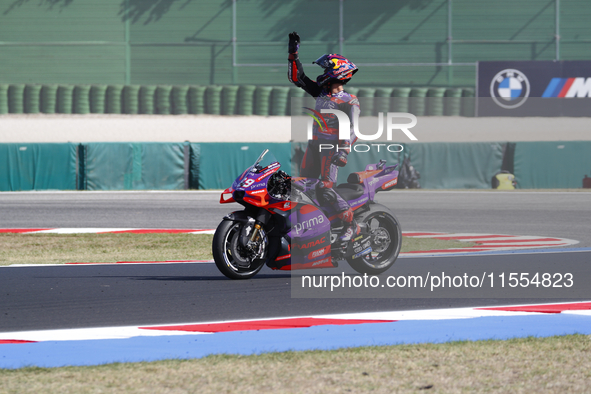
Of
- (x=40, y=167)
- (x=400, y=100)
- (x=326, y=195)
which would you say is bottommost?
(x=326, y=195)

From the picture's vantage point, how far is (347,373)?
14.2 feet

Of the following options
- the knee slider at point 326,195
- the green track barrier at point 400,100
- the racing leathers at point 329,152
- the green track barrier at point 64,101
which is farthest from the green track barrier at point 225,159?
the knee slider at point 326,195

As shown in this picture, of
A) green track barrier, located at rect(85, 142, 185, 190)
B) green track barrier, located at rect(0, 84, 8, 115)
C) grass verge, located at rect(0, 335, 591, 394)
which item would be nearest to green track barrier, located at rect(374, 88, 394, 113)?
green track barrier, located at rect(85, 142, 185, 190)

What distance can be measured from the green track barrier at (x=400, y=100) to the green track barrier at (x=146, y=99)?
9.88 m

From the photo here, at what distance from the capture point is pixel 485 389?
158 inches

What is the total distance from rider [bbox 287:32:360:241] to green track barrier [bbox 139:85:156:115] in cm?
2525

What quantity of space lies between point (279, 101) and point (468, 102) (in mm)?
7603

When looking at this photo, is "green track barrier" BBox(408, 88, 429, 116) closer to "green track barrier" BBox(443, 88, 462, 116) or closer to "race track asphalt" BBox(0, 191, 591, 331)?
"green track barrier" BBox(443, 88, 462, 116)

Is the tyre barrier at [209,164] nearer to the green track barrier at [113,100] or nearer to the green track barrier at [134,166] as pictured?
the green track barrier at [134,166]

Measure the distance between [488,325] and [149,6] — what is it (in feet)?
103

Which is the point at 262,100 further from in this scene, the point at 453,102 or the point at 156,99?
the point at 453,102

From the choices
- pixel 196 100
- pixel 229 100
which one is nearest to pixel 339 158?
pixel 229 100

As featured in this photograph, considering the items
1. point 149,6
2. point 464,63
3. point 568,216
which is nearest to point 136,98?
point 149,6

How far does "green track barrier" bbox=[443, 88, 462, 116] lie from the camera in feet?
102
